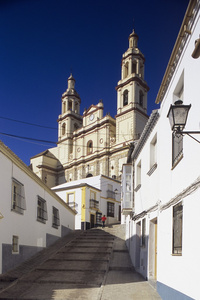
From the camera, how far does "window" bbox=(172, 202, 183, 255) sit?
6.46 meters

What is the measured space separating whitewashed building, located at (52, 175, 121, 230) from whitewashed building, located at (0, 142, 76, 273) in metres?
11.4

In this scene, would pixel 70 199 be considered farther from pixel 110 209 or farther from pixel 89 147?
pixel 89 147

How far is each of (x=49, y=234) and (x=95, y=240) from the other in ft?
12.4

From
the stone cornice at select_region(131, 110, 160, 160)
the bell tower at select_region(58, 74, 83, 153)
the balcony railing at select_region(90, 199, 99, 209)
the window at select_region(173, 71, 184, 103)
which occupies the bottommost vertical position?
the balcony railing at select_region(90, 199, 99, 209)

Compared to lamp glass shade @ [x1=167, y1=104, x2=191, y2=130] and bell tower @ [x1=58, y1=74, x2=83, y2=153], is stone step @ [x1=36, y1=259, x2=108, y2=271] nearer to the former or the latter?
A: lamp glass shade @ [x1=167, y1=104, x2=191, y2=130]

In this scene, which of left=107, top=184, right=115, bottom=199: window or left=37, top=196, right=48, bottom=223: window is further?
left=107, top=184, right=115, bottom=199: window

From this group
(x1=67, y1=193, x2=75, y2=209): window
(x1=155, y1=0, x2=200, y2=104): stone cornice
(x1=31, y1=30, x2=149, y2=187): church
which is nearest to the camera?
(x1=155, y1=0, x2=200, y2=104): stone cornice

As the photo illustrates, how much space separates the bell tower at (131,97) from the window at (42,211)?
874 inches

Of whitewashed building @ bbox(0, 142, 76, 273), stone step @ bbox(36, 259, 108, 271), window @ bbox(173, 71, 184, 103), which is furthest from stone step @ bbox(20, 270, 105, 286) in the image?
window @ bbox(173, 71, 184, 103)

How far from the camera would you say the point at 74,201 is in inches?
1137

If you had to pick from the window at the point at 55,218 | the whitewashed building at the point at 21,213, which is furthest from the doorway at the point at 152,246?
the window at the point at 55,218

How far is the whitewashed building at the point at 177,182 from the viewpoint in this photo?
17.9ft

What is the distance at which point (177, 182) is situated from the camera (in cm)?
676

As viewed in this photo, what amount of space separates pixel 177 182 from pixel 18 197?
7.15 meters
